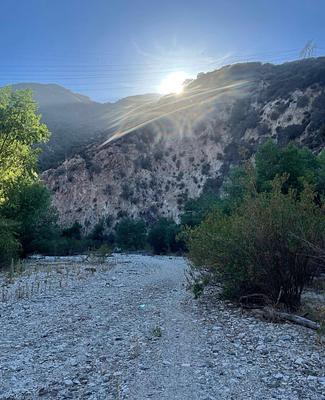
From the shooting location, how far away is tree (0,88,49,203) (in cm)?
1998

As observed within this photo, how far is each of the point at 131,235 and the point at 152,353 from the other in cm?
4493

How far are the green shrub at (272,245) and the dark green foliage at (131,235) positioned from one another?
136ft

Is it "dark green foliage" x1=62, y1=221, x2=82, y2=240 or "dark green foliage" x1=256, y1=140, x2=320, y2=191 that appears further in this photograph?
"dark green foliage" x1=62, y1=221, x2=82, y2=240

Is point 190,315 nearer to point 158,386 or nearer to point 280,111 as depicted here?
point 158,386

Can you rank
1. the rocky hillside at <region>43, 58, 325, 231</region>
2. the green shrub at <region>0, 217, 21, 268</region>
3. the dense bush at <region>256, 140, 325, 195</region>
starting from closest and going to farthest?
the green shrub at <region>0, 217, 21, 268</region> → the dense bush at <region>256, 140, 325, 195</region> → the rocky hillside at <region>43, 58, 325, 231</region>

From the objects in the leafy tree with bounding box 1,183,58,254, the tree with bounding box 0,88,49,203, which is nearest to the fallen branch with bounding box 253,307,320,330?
the tree with bounding box 0,88,49,203

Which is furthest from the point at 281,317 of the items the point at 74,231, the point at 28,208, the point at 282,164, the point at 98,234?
the point at 74,231

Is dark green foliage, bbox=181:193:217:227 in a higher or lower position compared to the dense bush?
lower

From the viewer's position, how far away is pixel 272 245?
9797 mm

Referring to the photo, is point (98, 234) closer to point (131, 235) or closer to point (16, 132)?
point (131, 235)

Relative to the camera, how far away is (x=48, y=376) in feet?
20.0

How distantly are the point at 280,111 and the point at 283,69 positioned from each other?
2508 cm

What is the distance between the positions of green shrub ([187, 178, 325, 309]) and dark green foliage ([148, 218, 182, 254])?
125ft

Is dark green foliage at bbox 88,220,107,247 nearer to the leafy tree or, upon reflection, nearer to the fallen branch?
the leafy tree
